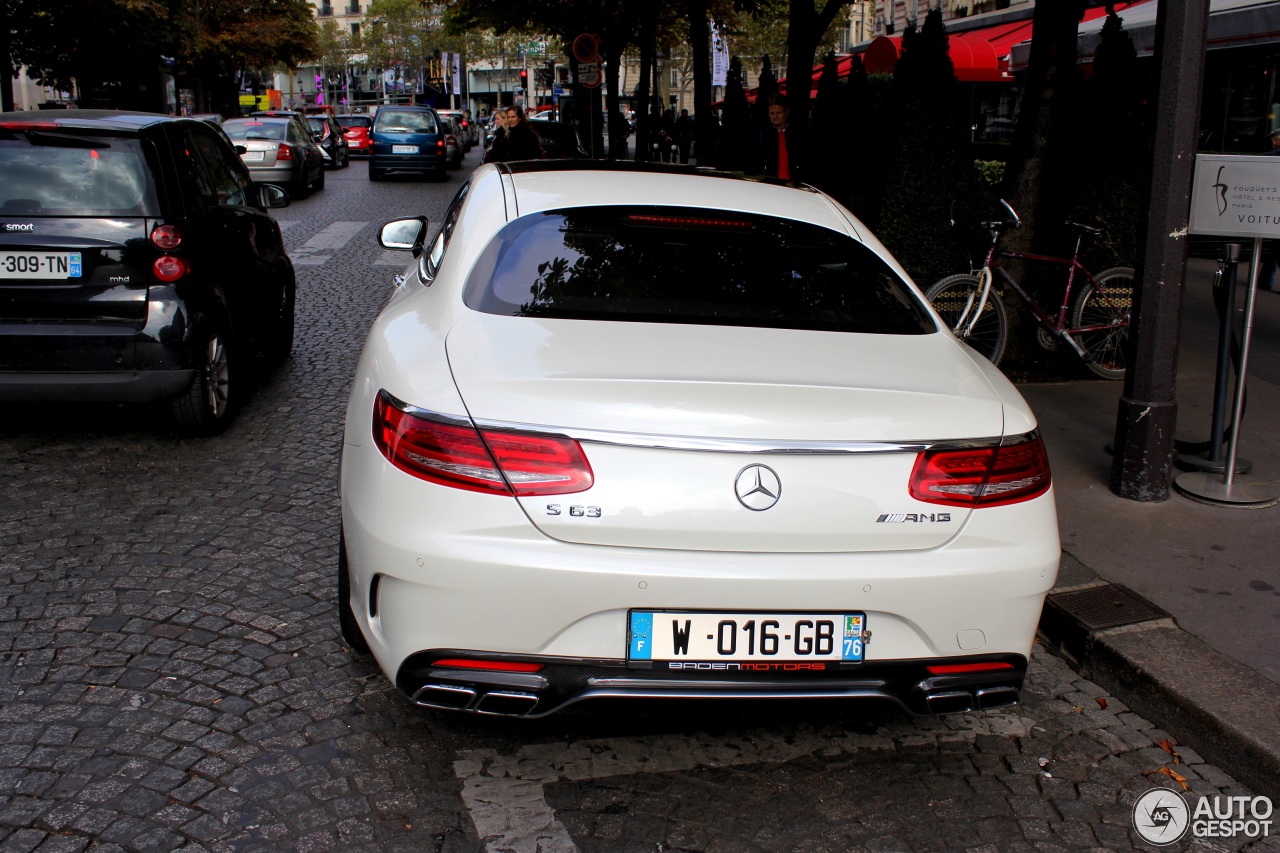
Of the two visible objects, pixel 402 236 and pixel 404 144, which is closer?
pixel 402 236

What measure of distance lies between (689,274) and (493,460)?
1078 millimetres

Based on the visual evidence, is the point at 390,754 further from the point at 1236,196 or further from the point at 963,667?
the point at 1236,196

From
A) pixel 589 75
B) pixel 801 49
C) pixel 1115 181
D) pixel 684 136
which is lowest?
pixel 1115 181

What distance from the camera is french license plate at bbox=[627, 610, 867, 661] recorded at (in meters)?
2.89

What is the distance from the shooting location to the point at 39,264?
5.93 m

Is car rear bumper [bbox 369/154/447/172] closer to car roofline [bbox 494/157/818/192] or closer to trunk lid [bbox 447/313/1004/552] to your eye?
car roofline [bbox 494/157/818/192]

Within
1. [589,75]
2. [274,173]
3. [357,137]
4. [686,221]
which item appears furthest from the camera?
[357,137]

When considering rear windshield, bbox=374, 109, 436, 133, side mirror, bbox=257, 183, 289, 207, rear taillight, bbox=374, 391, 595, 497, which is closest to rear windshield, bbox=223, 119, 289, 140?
rear windshield, bbox=374, 109, 436, 133

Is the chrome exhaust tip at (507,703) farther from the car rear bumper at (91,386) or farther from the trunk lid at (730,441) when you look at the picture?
the car rear bumper at (91,386)

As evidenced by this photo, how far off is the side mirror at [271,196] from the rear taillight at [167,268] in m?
2.10

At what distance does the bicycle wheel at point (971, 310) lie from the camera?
8.05 metres

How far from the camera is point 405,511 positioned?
294 centimetres

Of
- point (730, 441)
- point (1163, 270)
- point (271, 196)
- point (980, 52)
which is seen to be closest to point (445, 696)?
point (730, 441)

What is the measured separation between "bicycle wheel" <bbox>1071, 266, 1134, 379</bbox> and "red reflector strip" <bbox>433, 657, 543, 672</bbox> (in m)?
6.10
